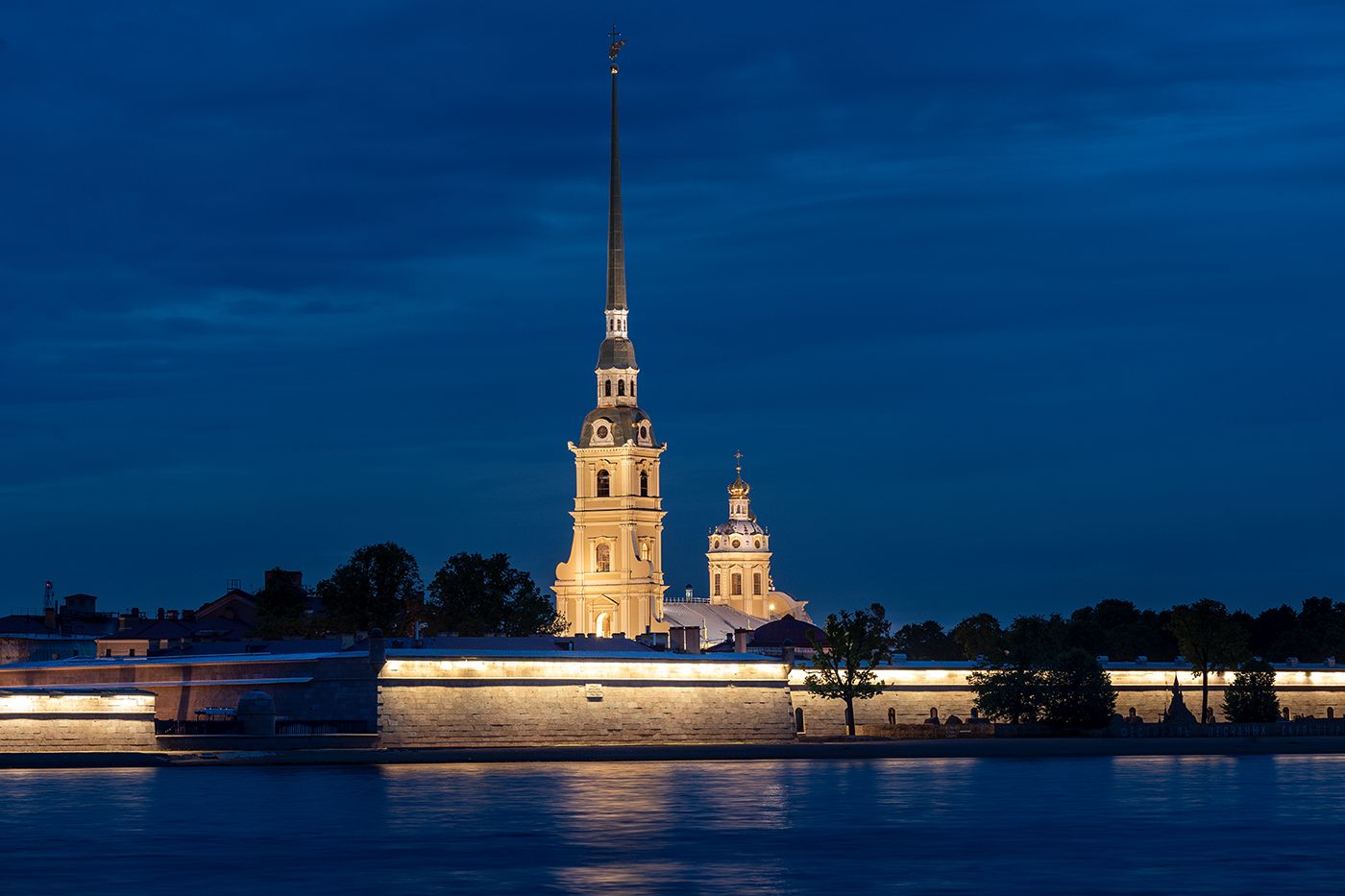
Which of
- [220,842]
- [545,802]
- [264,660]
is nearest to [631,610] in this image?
[264,660]

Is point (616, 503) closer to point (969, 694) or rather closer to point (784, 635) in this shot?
point (784, 635)

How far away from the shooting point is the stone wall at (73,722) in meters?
85.2

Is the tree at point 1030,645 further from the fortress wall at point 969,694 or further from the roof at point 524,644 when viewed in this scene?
the roof at point 524,644

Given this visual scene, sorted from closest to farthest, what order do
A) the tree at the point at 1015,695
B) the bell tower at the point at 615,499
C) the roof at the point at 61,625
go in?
the tree at the point at 1015,695
the roof at the point at 61,625
the bell tower at the point at 615,499

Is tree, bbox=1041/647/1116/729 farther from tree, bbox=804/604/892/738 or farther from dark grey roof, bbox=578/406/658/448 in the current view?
dark grey roof, bbox=578/406/658/448

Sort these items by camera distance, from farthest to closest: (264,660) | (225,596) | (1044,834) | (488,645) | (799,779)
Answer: (225,596)
(488,645)
(264,660)
(799,779)
(1044,834)

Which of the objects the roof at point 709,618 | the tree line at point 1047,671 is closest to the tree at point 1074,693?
the tree line at point 1047,671

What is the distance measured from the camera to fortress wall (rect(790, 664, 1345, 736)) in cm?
10838

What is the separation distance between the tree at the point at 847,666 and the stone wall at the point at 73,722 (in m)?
32.5

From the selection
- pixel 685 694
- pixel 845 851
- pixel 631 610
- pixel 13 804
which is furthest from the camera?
pixel 631 610

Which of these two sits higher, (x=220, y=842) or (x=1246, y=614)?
(x=1246, y=614)

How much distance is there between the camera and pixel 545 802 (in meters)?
61.2

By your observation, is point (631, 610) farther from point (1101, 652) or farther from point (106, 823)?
point (106, 823)

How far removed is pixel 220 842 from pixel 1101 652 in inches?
4905
